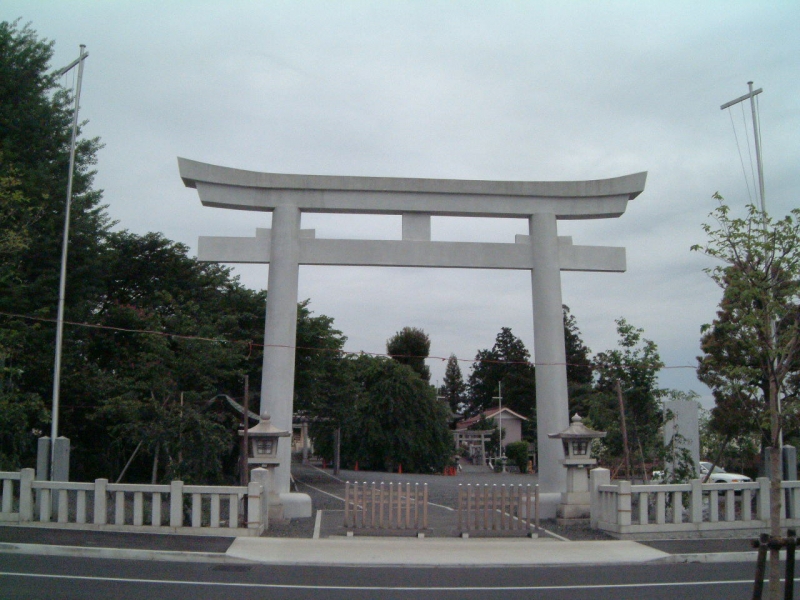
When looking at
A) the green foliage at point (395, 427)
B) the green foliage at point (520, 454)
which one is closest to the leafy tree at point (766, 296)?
the green foliage at point (395, 427)

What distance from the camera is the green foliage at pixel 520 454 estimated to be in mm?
50719

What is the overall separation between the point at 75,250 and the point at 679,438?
20.2 meters

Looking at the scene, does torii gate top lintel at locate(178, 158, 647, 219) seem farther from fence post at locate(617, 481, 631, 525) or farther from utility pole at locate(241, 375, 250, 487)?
fence post at locate(617, 481, 631, 525)

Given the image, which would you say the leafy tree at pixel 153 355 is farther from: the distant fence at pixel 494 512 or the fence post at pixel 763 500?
the fence post at pixel 763 500

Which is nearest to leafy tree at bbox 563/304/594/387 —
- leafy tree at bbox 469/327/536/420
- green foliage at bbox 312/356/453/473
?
leafy tree at bbox 469/327/536/420

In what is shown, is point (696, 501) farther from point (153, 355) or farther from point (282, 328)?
point (153, 355)

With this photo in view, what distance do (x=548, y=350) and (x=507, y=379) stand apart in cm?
5140

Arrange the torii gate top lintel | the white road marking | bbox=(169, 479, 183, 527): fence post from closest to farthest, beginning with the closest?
the white road marking, bbox=(169, 479, 183, 527): fence post, the torii gate top lintel

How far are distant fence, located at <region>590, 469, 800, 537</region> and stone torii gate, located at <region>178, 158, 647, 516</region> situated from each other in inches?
74.6

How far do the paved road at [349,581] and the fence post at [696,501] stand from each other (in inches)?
106

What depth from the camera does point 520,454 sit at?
51.0 m

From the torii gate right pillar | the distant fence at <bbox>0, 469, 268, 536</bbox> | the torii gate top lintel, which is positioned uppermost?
the torii gate top lintel

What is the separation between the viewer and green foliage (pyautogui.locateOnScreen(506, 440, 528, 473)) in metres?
50.7

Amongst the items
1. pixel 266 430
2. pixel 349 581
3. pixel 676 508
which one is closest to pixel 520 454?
pixel 676 508
